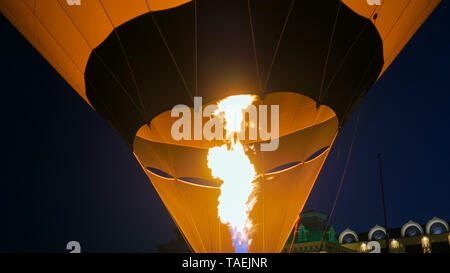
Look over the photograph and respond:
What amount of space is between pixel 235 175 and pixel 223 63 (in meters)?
1.76

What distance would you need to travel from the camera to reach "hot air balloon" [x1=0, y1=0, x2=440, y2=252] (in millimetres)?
4625

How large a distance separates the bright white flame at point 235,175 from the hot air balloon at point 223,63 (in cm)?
13

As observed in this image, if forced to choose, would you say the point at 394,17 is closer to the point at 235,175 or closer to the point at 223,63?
the point at 223,63

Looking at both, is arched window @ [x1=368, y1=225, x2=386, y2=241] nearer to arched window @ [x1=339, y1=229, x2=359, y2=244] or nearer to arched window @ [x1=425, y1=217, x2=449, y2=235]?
arched window @ [x1=339, y1=229, x2=359, y2=244]

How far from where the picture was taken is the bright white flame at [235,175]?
5.41 m

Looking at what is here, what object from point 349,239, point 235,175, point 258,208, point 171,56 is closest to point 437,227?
point 349,239

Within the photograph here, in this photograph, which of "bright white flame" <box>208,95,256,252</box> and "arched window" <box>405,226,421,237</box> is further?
"arched window" <box>405,226,421,237</box>

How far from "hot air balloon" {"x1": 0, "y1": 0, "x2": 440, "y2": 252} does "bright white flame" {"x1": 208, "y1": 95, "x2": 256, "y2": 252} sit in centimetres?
13

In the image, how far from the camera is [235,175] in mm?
5688

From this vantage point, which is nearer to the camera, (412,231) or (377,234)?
(412,231)

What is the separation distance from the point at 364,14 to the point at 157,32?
Answer: 8.88ft

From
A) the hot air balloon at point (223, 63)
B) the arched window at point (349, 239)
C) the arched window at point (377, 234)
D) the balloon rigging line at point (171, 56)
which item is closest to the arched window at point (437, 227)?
the arched window at point (377, 234)

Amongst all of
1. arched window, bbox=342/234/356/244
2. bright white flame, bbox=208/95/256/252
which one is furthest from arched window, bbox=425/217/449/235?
bright white flame, bbox=208/95/256/252
